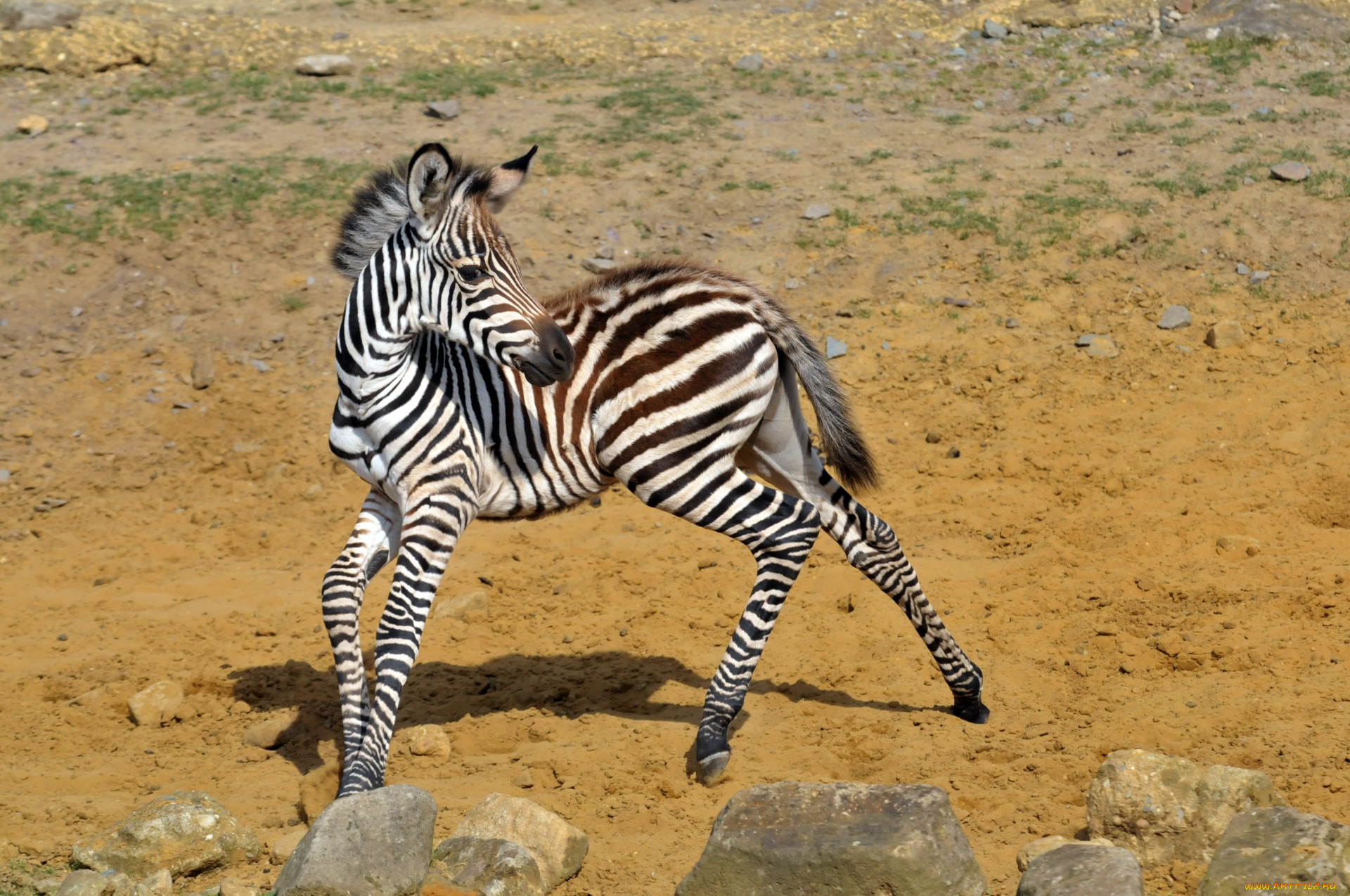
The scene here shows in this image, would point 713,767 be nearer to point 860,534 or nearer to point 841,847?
point 860,534

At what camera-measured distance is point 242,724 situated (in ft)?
21.4

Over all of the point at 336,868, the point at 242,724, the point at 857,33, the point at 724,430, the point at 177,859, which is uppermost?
the point at 857,33

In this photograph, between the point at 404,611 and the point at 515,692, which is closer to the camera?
the point at 404,611

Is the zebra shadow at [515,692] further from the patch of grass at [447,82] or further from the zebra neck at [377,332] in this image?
the patch of grass at [447,82]

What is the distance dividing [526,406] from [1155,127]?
365 inches

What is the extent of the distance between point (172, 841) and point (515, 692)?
7.38 ft

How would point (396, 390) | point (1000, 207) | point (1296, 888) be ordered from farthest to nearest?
point (1000, 207)
point (396, 390)
point (1296, 888)

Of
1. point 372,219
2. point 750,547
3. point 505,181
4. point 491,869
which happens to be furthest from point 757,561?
point 372,219

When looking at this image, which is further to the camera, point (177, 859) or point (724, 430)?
point (724, 430)

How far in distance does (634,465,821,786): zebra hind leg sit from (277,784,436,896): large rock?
1.51m

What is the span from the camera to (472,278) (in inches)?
203

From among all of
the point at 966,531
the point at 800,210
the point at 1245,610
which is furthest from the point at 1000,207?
the point at 1245,610

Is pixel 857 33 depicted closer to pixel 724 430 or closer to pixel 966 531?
pixel 966 531

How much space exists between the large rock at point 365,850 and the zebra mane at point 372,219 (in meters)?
2.48
